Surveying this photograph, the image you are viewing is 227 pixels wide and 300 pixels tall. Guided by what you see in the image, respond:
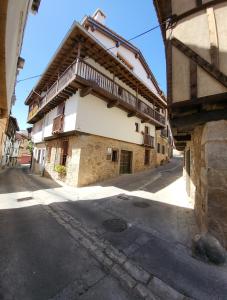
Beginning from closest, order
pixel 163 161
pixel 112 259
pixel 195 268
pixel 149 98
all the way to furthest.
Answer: pixel 195 268, pixel 112 259, pixel 149 98, pixel 163 161

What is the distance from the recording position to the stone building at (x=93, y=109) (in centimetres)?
977

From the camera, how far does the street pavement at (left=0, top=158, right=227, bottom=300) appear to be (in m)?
2.36

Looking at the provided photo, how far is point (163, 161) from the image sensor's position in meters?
20.8

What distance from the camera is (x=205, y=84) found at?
3.72 meters

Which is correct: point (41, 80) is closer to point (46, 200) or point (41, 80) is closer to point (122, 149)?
point (122, 149)

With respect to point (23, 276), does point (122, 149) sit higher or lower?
higher

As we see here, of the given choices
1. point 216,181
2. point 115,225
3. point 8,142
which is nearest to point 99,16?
point 216,181

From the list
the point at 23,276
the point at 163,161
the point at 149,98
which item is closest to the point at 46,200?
the point at 23,276

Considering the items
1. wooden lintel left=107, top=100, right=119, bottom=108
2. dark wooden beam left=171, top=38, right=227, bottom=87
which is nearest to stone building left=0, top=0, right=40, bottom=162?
dark wooden beam left=171, top=38, right=227, bottom=87

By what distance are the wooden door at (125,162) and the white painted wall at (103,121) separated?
3.82 ft

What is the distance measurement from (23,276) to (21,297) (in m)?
0.41

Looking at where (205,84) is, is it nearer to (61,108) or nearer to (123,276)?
(123,276)

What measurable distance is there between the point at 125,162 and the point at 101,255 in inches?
421

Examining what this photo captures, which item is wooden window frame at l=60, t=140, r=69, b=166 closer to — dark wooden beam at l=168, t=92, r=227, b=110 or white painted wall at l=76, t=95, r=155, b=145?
white painted wall at l=76, t=95, r=155, b=145
